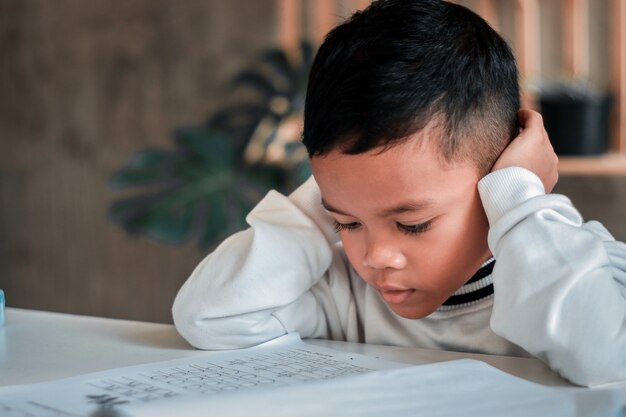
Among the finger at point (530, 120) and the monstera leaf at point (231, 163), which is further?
the monstera leaf at point (231, 163)

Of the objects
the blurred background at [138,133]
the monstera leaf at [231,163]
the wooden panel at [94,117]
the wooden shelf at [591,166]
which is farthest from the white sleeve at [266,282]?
the wooden panel at [94,117]

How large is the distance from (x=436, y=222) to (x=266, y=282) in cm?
21

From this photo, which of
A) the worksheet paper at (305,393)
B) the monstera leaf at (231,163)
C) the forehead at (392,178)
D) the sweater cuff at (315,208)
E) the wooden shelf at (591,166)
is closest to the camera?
the worksheet paper at (305,393)

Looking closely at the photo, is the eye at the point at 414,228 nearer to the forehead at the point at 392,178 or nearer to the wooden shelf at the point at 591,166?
the forehead at the point at 392,178

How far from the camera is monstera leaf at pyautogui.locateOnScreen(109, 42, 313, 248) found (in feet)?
11.1

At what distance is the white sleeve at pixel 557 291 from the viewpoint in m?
0.72

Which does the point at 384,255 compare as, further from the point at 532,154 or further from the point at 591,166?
the point at 591,166

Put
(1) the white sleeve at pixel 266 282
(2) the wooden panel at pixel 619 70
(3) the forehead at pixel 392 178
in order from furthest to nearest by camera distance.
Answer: (2) the wooden panel at pixel 619 70
(1) the white sleeve at pixel 266 282
(3) the forehead at pixel 392 178

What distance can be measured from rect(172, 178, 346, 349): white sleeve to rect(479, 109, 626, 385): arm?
244mm

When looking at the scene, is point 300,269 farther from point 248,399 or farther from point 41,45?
point 41,45

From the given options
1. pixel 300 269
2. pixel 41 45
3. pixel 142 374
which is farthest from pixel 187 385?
pixel 41 45

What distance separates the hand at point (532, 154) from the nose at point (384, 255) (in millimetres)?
137

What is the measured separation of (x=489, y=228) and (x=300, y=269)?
0.76 feet

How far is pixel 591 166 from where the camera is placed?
2.45m
